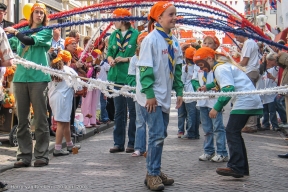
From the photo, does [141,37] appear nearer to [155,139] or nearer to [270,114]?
[155,139]

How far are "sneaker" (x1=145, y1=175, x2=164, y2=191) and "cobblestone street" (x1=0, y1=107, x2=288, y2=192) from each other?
0.13 metres

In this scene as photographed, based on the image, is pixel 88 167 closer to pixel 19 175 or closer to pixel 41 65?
pixel 19 175

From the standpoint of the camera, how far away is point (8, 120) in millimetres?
10242

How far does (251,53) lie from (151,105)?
6295 millimetres

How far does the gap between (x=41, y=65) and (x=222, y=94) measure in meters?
2.39

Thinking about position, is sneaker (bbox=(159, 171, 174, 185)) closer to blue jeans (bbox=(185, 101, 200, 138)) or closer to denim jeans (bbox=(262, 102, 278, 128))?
blue jeans (bbox=(185, 101, 200, 138))

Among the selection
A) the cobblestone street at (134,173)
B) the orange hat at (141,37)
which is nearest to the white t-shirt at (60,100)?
the cobblestone street at (134,173)

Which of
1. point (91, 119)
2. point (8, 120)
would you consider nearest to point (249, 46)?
point (91, 119)

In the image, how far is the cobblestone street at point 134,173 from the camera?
20.9 feet

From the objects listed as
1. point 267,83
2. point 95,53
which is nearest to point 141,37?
point 95,53

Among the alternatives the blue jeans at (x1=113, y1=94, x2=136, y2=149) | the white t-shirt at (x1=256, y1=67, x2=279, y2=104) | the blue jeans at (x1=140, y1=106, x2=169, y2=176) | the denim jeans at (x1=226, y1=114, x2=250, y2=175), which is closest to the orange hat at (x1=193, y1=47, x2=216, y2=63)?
the denim jeans at (x1=226, y1=114, x2=250, y2=175)

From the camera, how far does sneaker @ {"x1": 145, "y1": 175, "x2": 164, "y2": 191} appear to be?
6.09 metres

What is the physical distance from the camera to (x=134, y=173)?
727cm

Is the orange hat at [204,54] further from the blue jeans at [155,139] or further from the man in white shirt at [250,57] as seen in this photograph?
the man in white shirt at [250,57]
